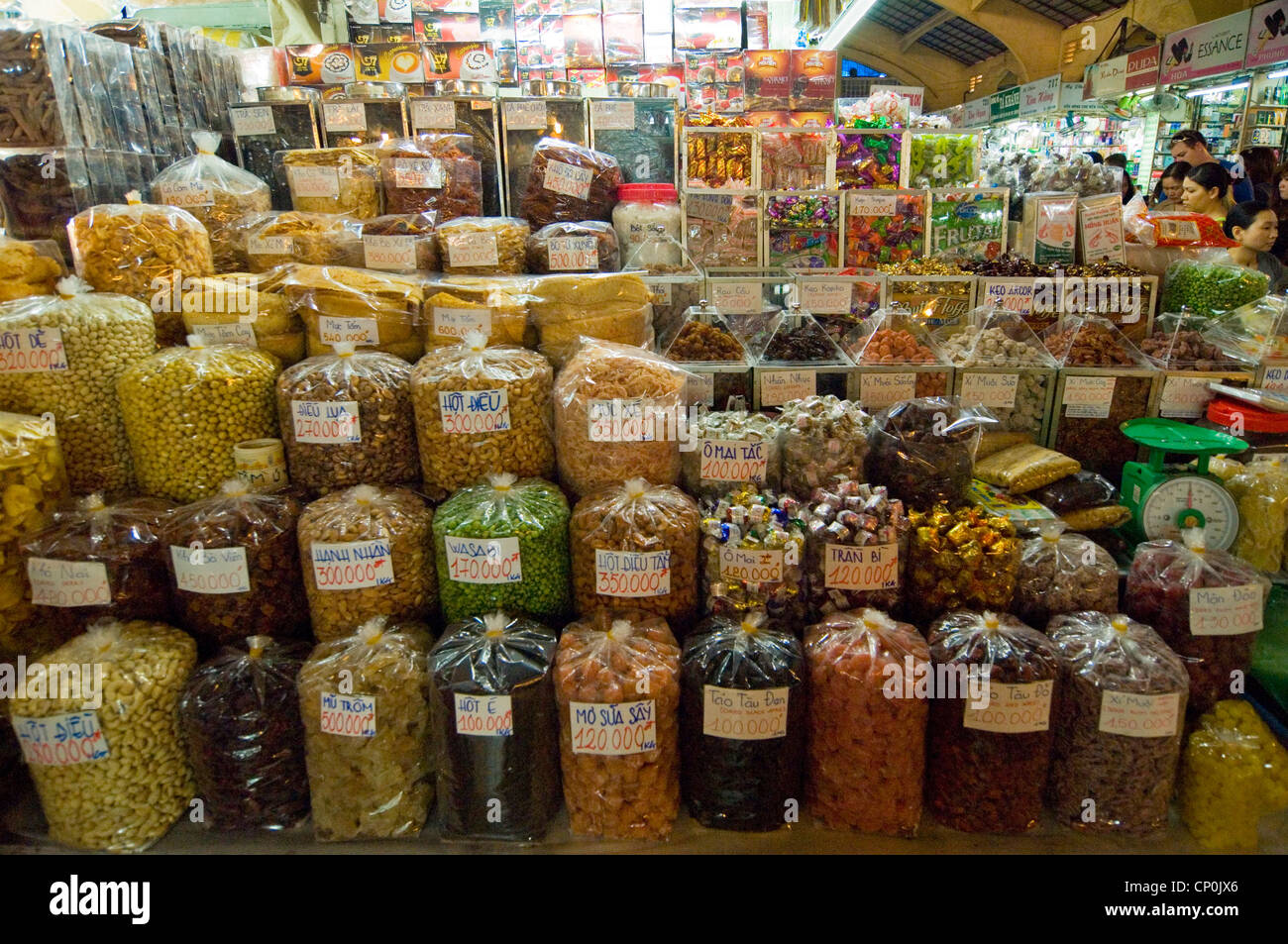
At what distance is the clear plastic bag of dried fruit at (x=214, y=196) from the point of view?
2.20 meters

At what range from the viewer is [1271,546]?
1809mm

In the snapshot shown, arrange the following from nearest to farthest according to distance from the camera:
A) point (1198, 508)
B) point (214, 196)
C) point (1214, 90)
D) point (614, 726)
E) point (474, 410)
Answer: point (614, 726) < point (474, 410) < point (1198, 508) < point (214, 196) < point (1214, 90)

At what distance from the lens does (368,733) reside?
1.47 meters

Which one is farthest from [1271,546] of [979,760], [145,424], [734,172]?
[145,424]

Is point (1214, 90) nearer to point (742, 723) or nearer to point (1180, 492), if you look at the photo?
point (1180, 492)

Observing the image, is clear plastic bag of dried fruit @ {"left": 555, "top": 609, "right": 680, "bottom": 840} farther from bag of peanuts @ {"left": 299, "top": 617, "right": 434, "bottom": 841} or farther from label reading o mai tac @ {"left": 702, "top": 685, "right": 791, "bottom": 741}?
bag of peanuts @ {"left": 299, "top": 617, "right": 434, "bottom": 841}

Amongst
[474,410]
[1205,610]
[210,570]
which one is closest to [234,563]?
[210,570]

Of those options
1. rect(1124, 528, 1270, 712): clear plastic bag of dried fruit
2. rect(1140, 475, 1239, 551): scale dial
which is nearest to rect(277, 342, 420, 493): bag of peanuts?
rect(1124, 528, 1270, 712): clear plastic bag of dried fruit

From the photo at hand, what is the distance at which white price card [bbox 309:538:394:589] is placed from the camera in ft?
5.10

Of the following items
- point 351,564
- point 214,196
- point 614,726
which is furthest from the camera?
point 214,196

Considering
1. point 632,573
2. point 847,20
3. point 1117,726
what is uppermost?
point 847,20

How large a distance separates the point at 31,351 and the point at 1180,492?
2.73 metres

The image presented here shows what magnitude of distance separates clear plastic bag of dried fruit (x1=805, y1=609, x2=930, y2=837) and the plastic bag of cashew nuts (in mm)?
1327
